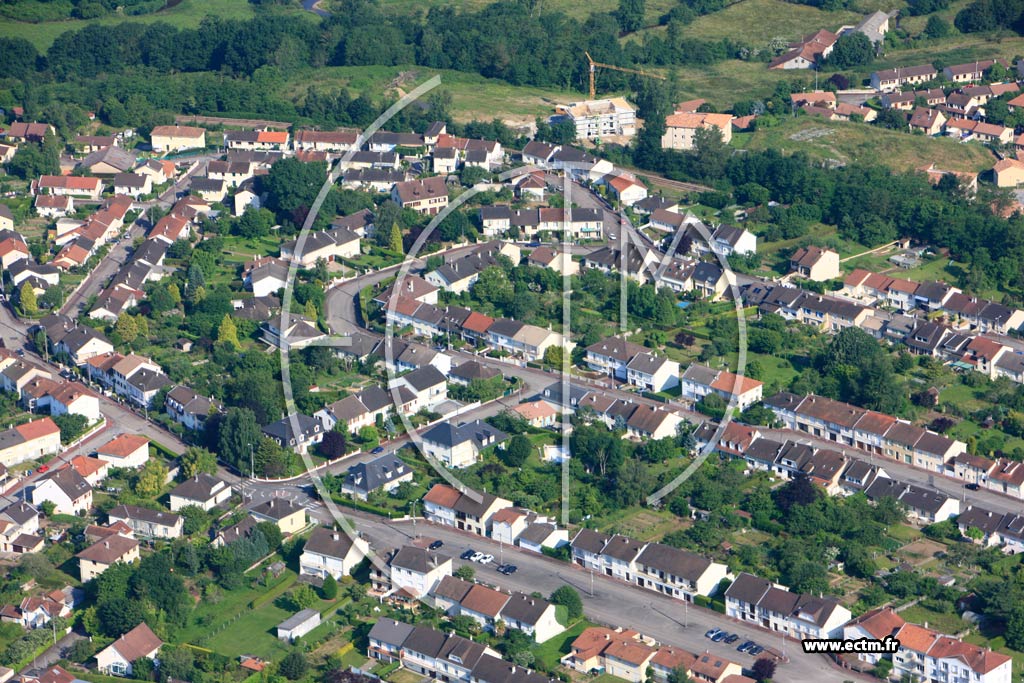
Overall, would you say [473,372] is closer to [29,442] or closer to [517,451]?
[517,451]

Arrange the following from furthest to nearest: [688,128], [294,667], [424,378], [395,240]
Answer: [688,128]
[395,240]
[424,378]
[294,667]

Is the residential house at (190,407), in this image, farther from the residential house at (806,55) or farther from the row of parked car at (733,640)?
the residential house at (806,55)

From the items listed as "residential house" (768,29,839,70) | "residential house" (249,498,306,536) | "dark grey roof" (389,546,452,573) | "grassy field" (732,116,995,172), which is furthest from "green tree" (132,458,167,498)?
"residential house" (768,29,839,70)

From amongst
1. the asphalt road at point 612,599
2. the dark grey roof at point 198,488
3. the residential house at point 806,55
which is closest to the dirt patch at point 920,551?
the asphalt road at point 612,599

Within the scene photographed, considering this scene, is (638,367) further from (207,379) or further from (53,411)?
(53,411)

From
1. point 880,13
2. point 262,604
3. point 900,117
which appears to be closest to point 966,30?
point 880,13

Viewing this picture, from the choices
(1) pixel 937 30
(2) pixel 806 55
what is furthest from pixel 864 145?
(1) pixel 937 30
